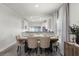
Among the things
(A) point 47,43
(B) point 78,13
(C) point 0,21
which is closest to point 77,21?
(B) point 78,13

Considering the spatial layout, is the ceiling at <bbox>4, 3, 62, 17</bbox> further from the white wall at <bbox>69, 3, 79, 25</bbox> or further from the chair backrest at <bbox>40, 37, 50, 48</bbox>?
the chair backrest at <bbox>40, 37, 50, 48</bbox>

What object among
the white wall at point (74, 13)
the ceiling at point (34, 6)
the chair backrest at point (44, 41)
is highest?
the ceiling at point (34, 6)

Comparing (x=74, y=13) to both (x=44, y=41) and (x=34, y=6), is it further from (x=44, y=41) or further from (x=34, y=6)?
(x=34, y=6)

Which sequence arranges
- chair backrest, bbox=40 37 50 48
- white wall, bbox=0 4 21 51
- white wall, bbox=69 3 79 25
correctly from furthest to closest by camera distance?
white wall, bbox=0 4 21 51 → chair backrest, bbox=40 37 50 48 → white wall, bbox=69 3 79 25

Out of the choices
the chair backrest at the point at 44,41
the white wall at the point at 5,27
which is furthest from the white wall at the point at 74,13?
the white wall at the point at 5,27

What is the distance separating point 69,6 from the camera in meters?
5.21

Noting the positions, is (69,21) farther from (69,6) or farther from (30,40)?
(30,40)

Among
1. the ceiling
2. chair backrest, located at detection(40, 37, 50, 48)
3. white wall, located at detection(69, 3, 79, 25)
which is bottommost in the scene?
chair backrest, located at detection(40, 37, 50, 48)

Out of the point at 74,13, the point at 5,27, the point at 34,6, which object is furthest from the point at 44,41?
the point at 5,27

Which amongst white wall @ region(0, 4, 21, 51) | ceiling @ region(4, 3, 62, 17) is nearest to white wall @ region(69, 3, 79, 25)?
ceiling @ region(4, 3, 62, 17)

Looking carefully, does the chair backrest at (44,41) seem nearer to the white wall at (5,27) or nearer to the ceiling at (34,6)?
the ceiling at (34,6)

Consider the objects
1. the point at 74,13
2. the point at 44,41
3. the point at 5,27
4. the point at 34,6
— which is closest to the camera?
the point at 74,13

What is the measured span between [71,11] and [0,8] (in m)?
3.39

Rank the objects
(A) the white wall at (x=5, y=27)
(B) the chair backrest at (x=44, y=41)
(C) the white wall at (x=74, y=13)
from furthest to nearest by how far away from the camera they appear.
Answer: (A) the white wall at (x=5, y=27)
(B) the chair backrest at (x=44, y=41)
(C) the white wall at (x=74, y=13)
